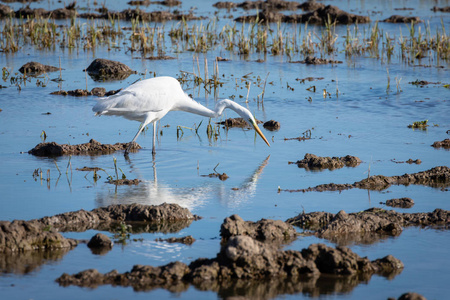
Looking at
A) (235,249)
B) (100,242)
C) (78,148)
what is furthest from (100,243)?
(78,148)

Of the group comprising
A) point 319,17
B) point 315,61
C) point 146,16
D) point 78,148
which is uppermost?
point 146,16

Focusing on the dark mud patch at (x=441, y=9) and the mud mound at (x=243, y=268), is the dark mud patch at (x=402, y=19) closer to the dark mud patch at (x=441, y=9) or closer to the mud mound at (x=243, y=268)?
the dark mud patch at (x=441, y=9)

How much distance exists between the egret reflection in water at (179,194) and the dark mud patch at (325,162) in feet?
3.42

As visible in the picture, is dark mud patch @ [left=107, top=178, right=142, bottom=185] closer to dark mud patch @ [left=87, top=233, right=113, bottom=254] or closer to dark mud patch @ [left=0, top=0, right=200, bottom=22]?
dark mud patch @ [left=87, top=233, right=113, bottom=254]

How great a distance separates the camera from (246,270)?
535cm

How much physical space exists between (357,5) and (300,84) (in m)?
19.5

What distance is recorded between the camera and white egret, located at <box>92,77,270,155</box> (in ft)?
33.3

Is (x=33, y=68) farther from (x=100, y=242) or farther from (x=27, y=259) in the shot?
(x=27, y=259)

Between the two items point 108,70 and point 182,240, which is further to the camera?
point 108,70

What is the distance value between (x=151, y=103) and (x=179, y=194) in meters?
2.68

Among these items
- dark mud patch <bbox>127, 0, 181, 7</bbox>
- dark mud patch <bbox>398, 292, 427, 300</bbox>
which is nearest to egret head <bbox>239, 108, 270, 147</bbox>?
dark mud patch <bbox>398, 292, 427, 300</bbox>

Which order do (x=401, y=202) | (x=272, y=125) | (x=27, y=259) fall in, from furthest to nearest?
(x=272, y=125) → (x=401, y=202) → (x=27, y=259)

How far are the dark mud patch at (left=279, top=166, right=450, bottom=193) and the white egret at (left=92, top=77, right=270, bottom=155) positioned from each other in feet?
7.28

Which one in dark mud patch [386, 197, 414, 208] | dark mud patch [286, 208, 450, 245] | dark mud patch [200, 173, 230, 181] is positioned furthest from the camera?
dark mud patch [200, 173, 230, 181]
